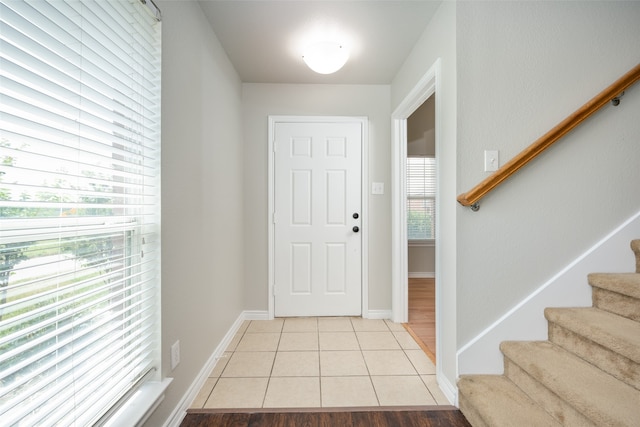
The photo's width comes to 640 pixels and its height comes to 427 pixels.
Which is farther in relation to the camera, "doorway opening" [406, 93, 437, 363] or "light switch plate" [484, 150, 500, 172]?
"doorway opening" [406, 93, 437, 363]

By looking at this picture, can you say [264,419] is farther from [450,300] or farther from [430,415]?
[450,300]

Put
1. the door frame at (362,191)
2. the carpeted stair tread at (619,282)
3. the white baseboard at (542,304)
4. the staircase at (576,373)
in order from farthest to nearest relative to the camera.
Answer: the door frame at (362,191)
the white baseboard at (542,304)
the carpeted stair tread at (619,282)
the staircase at (576,373)

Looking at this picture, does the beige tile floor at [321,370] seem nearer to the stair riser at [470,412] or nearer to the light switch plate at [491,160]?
the stair riser at [470,412]

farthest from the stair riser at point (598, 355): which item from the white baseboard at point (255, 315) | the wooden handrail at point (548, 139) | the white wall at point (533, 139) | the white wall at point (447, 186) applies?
the white baseboard at point (255, 315)

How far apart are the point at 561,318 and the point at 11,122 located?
2.29m

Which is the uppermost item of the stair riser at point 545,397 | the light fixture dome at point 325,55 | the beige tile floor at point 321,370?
the light fixture dome at point 325,55

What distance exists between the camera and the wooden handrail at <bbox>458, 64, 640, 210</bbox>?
1.65 meters

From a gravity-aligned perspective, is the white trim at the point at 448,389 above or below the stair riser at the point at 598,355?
below

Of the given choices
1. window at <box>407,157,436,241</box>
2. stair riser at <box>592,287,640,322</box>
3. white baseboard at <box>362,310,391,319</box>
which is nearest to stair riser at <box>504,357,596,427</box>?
stair riser at <box>592,287,640,322</box>

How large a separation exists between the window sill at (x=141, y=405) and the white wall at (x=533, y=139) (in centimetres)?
150

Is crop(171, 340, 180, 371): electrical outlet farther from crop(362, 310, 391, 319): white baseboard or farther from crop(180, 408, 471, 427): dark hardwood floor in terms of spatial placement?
crop(362, 310, 391, 319): white baseboard

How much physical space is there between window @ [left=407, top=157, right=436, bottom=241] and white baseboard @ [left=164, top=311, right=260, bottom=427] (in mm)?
2845

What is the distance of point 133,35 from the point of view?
4.13 feet

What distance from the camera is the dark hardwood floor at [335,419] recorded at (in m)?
1.59
